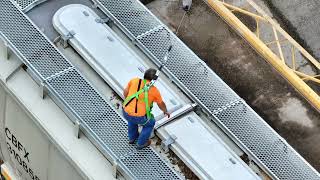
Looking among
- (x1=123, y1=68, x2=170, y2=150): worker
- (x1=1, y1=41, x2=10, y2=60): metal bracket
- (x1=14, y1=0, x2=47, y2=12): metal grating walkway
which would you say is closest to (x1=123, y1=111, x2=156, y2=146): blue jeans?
(x1=123, y1=68, x2=170, y2=150): worker

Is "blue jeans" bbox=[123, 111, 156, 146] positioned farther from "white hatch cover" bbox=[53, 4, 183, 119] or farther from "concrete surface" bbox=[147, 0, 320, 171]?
"concrete surface" bbox=[147, 0, 320, 171]

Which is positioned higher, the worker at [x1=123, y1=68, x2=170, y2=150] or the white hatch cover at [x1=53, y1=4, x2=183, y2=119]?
the white hatch cover at [x1=53, y1=4, x2=183, y2=119]

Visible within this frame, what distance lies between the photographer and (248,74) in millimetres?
11570

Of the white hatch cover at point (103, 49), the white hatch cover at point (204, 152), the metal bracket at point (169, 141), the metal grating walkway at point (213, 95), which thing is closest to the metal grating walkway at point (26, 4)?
the white hatch cover at point (103, 49)

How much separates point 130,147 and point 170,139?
0.48 meters

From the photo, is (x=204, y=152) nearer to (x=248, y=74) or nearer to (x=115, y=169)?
(x=115, y=169)

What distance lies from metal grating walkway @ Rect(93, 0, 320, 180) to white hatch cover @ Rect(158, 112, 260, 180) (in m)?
0.31

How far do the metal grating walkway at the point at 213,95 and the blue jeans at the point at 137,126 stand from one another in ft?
2.95

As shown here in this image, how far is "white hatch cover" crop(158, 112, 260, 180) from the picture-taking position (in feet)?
22.9

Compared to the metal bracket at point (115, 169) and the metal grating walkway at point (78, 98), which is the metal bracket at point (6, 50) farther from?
the metal bracket at point (115, 169)

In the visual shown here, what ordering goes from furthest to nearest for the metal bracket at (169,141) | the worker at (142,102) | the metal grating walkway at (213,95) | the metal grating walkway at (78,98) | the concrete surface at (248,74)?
the concrete surface at (248,74) < the metal grating walkway at (213,95) < the metal bracket at (169,141) < the metal grating walkway at (78,98) < the worker at (142,102)

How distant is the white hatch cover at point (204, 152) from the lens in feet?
22.9

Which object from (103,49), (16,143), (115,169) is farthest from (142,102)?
(16,143)

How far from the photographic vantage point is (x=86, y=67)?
25.8 ft
